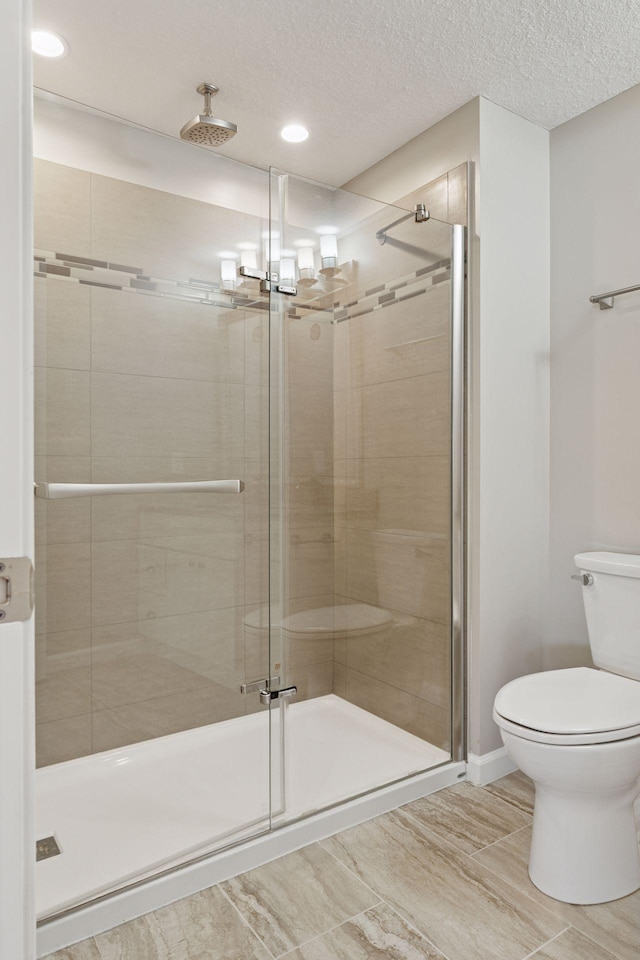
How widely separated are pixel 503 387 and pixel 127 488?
4.54ft

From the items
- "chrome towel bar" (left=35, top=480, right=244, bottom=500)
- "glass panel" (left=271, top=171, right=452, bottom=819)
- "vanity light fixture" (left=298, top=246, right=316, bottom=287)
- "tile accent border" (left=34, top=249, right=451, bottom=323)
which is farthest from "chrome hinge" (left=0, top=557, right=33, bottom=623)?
"vanity light fixture" (left=298, top=246, right=316, bottom=287)

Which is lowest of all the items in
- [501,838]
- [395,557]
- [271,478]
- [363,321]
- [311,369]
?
[501,838]

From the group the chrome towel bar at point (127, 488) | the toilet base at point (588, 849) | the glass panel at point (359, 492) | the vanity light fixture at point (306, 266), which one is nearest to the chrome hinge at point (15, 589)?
the chrome towel bar at point (127, 488)

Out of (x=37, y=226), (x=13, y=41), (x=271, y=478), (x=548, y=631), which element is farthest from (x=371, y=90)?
(x=548, y=631)

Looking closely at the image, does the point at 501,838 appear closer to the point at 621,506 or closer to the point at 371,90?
the point at 621,506

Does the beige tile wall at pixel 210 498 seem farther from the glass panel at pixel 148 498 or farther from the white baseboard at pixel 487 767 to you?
the white baseboard at pixel 487 767

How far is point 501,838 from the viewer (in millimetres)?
1957

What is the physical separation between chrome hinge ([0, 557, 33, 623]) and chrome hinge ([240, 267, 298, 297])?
1.31 meters

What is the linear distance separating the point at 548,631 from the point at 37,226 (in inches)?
89.5

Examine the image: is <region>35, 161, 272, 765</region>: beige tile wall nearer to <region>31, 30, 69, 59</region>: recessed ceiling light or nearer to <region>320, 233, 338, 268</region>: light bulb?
<region>320, 233, 338, 268</region>: light bulb

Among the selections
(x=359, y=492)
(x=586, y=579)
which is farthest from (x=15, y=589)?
(x=586, y=579)

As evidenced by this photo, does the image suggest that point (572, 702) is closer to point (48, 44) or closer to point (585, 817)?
point (585, 817)

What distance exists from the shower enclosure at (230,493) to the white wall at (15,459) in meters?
0.99

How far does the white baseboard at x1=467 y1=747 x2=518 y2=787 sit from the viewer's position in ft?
7.44
